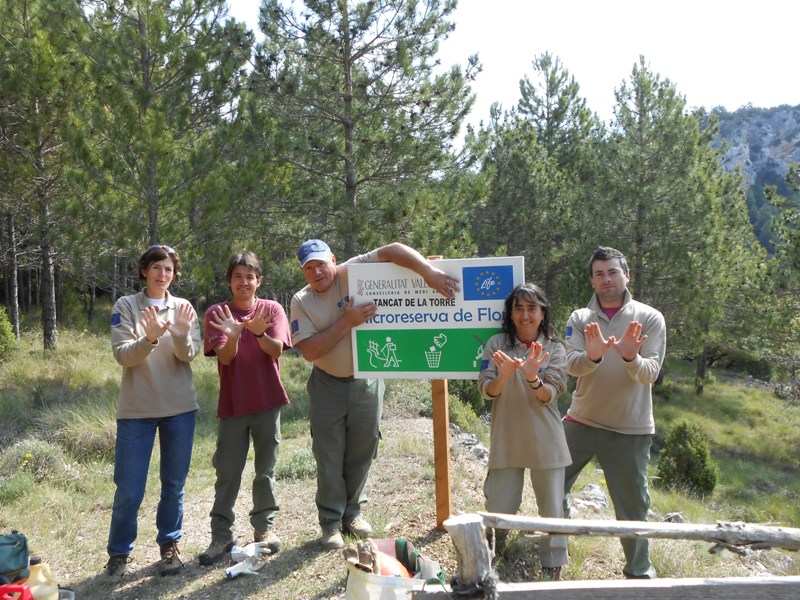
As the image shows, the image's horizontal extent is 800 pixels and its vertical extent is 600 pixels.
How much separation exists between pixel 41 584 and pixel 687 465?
10.6 meters

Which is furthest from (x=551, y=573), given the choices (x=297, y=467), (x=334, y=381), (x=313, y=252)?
(x=297, y=467)

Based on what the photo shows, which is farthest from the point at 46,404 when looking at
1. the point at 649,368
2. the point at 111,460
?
the point at 649,368

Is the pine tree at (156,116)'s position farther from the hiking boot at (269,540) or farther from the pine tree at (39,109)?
the hiking boot at (269,540)

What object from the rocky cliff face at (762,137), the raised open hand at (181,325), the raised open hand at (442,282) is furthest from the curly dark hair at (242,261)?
the rocky cliff face at (762,137)

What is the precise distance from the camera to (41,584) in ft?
10.9

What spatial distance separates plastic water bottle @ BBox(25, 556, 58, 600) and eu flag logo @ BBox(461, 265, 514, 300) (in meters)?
2.71

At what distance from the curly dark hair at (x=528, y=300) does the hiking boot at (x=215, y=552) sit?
222 cm

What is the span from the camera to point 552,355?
11.2ft

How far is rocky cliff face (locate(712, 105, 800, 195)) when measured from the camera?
114500mm

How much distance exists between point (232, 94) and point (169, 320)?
9347 mm

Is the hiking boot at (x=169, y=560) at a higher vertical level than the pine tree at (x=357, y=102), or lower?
lower

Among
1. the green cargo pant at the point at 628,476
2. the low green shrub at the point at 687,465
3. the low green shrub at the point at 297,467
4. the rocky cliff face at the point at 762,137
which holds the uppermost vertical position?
the rocky cliff face at the point at 762,137

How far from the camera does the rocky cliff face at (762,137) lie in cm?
11450

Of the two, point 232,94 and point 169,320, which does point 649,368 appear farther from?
point 232,94
